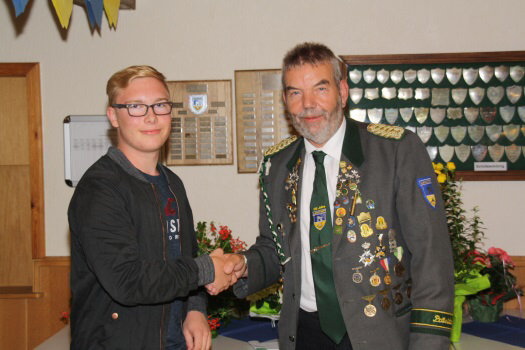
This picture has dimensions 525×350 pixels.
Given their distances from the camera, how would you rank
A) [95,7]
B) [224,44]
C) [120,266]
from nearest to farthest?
[120,266], [95,7], [224,44]

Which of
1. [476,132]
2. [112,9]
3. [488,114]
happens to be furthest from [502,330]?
[112,9]

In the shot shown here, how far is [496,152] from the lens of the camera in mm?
3611

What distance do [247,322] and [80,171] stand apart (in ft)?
5.22

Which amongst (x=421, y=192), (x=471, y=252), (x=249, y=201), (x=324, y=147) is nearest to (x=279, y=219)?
(x=324, y=147)

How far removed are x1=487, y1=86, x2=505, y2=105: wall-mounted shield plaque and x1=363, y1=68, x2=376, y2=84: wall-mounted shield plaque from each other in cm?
77

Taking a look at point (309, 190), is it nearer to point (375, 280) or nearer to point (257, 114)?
point (375, 280)

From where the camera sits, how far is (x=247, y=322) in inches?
131

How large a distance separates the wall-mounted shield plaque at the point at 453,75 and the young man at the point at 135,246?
7.68ft

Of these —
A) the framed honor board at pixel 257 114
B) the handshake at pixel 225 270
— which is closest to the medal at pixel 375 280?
the handshake at pixel 225 270

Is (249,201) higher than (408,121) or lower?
lower

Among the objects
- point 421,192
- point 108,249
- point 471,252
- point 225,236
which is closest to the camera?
point 108,249

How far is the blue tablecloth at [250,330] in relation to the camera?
3020 mm

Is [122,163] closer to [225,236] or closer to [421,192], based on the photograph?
[421,192]

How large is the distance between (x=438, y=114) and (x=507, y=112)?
44 centimetres
